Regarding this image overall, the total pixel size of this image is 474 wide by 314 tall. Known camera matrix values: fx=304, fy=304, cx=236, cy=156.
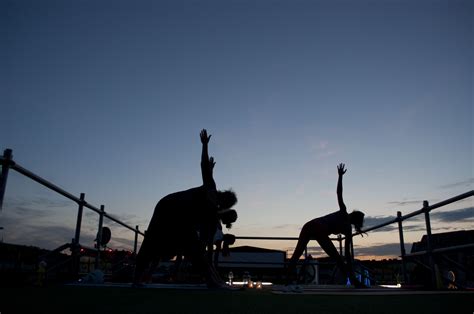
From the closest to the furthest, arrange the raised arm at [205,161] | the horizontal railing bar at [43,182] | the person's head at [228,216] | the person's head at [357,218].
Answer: the horizontal railing bar at [43,182] < the raised arm at [205,161] < the person's head at [228,216] < the person's head at [357,218]

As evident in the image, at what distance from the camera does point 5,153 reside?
9.64ft

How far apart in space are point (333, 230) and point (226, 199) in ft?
7.18

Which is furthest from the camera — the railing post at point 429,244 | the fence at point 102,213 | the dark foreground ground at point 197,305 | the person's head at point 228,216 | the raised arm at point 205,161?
the person's head at point 228,216

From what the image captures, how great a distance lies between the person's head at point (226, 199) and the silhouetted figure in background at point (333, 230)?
167 centimetres

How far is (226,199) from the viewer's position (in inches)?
181

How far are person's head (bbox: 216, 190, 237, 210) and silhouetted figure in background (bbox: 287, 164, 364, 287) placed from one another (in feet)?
5.47

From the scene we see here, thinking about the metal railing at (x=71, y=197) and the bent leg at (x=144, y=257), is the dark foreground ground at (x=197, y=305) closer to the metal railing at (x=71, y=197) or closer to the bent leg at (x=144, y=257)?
the metal railing at (x=71, y=197)

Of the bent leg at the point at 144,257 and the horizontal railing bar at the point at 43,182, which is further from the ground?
the horizontal railing bar at the point at 43,182

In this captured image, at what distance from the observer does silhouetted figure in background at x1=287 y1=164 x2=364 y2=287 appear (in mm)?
5155

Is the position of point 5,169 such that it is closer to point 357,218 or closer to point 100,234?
point 100,234

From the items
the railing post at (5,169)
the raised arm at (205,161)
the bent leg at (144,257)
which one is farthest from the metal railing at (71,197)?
the raised arm at (205,161)

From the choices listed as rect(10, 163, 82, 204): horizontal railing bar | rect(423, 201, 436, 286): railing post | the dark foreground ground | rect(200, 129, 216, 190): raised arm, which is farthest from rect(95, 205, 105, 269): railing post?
rect(423, 201, 436, 286): railing post

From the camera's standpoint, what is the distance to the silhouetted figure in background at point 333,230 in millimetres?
5155

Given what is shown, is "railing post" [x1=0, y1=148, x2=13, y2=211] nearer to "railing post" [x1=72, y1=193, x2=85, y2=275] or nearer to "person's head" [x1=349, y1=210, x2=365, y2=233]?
"railing post" [x1=72, y1=193, x2=85, y2=275]
